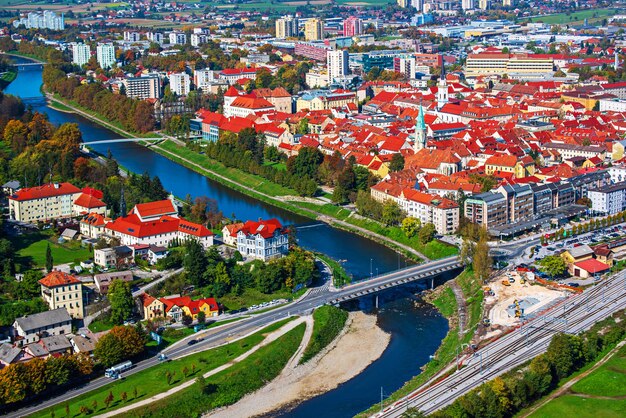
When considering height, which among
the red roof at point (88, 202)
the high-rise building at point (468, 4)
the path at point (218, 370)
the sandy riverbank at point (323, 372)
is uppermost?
the high-rise building at point (468, 4)

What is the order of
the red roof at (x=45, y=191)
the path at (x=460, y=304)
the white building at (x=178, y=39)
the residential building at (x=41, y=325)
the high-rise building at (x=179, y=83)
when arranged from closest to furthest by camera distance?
the residential building at (x=41, y=325), the path at (x=460, y=304), the red roof at (x=45, y=191), the high-rise building at (x=179, y=83), the white building at (x=178, y=39)

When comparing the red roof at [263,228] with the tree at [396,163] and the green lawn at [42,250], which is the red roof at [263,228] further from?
the tree at [396,163]

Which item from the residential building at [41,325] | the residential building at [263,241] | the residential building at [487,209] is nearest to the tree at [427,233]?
the residential building at [487,209]

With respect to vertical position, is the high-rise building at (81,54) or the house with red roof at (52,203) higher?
the high-rise building at (81,54)

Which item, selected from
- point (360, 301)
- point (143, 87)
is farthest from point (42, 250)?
point (143, 87)

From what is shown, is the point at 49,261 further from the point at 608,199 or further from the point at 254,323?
the point at 608,199

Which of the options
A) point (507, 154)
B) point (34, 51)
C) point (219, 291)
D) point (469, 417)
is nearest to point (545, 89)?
point (507, 154)
